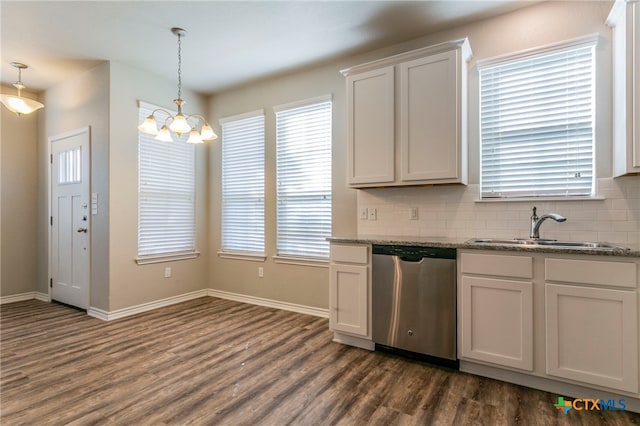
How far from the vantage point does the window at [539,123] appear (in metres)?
2.56

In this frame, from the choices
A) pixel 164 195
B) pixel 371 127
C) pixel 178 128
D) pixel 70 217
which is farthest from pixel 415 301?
pixel 70 217

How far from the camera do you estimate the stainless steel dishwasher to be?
250 centimetres

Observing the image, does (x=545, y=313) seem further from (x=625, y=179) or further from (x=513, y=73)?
(x=513, y=73)

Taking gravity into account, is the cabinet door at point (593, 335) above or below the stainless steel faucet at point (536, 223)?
below

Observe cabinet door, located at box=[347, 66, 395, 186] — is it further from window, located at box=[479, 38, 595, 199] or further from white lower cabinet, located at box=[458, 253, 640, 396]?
white lower cabinet, located at box=[458, 253, 640, 396]

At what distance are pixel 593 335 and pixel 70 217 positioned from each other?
214 inches

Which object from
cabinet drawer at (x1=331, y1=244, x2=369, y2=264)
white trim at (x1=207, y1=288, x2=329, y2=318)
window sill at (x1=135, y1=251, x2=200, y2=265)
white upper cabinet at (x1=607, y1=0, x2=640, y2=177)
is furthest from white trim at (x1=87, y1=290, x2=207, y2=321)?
white upper cabinet at (x1=607, y1=0, x2=640, y2=177)

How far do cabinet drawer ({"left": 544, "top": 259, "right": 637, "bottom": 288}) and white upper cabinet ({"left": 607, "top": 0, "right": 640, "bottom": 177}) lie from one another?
2.27 feet

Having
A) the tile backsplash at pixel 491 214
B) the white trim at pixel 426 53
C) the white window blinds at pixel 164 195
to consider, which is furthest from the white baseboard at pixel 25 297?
the white trim at pixel 426 53

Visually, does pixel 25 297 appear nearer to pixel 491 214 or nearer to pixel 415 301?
pixel 415 301

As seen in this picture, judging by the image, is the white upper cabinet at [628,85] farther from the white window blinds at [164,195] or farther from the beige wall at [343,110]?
the white window blinds at [164,195]

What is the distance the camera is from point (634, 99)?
2.16 meters

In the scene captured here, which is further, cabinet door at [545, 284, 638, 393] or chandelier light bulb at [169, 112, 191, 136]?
chandelier light bulb at [169, 112, 191, 136]

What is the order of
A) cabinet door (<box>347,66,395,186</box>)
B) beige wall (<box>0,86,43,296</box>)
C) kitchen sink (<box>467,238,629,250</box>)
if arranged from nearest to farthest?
1. kitchen sink (<box>467,238,629,250</box>)
2. cabinet door (<box>347,66,395,186</box>)
3. beige wall (<box>0,86,43,296</box>)
